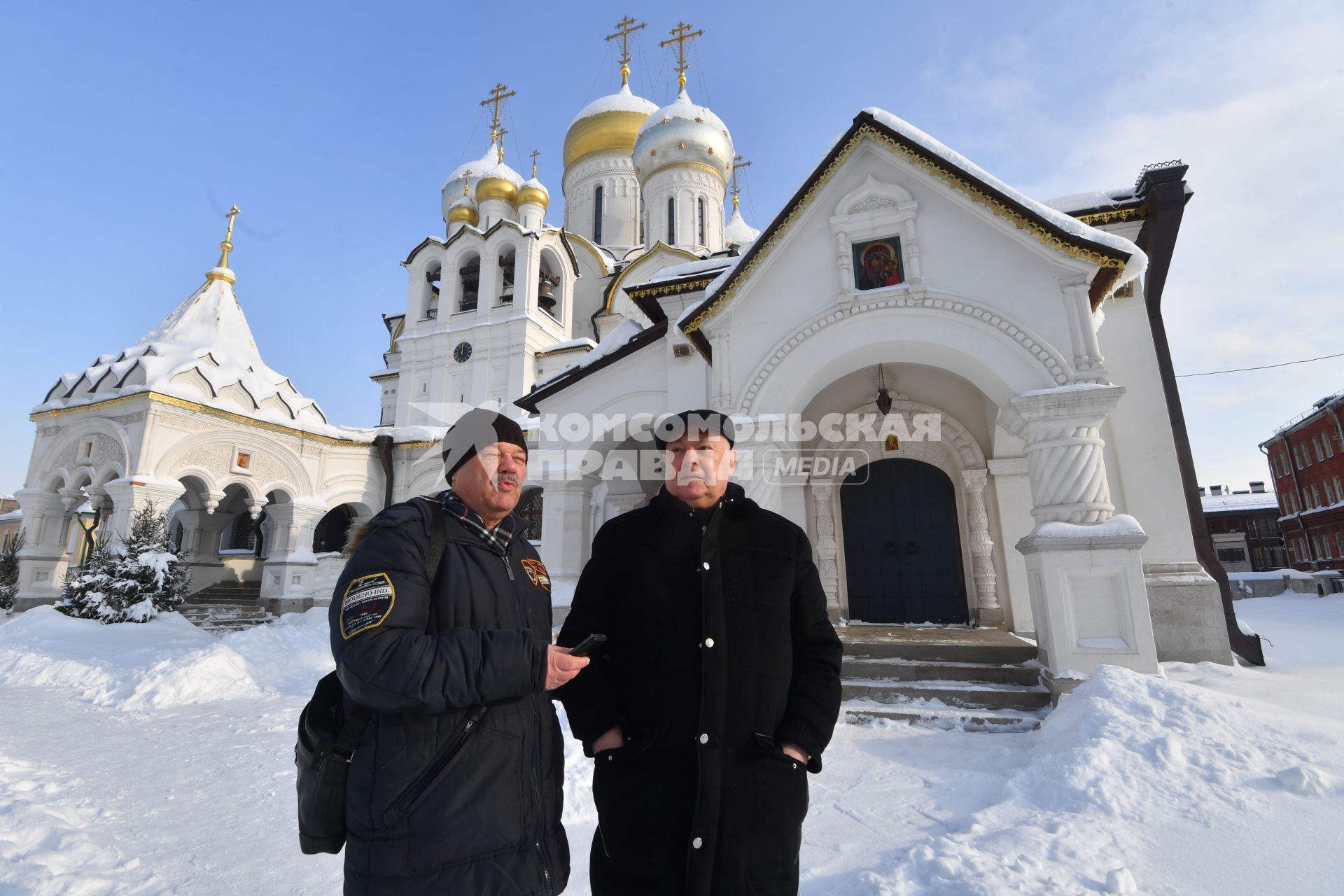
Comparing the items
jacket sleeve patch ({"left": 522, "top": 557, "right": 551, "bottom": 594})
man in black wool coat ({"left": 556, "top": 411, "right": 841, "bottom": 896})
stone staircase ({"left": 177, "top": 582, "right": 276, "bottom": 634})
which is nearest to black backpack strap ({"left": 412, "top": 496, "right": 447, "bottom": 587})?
jacket sleeve patch ({"left": 522, "top": 557, "right": 551, "bottom": 594})

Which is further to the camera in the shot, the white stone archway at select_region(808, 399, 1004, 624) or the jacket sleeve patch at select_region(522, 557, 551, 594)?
the white stone archway at select_region(808, 399, 1004, 624)

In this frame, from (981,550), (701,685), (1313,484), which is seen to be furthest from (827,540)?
(1313,484)

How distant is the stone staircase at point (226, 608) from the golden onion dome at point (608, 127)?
20879 millimetres

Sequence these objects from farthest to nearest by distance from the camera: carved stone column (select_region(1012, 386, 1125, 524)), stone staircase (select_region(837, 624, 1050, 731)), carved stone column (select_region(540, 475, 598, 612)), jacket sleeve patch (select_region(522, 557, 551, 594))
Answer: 1. carved stone column (select_region(540, 475, 598, 612))
2. carved stone column (select_region(1012, 386, 1125, 524))
3. stone staircase (select_region(837, 624, 1050, 731))
4. jacket sleeve patch (select_region(522, 557, 551, 594))

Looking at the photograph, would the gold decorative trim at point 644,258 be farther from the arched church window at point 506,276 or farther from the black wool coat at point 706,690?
the black wool coat at point 706,690

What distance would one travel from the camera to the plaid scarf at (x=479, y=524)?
1.83m

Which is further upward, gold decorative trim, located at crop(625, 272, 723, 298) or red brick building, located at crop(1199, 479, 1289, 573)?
gold decorative trim, located at crop(625, 272, 723, 298)

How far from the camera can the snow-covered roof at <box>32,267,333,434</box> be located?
14758mm

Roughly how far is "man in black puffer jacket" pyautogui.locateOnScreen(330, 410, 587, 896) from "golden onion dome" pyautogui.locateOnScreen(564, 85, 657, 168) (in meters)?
28.5

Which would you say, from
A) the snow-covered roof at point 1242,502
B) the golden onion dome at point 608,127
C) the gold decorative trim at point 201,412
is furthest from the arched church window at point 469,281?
the snow-covered roof at point 1242,502

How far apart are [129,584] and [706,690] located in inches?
518

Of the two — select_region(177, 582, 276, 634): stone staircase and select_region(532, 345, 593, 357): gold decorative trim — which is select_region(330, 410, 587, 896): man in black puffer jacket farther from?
select_region(532, 345, 593, 357): gold decorative trim

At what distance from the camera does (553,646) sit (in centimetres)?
179

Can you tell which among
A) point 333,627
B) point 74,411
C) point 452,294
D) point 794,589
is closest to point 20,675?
point 333,627
